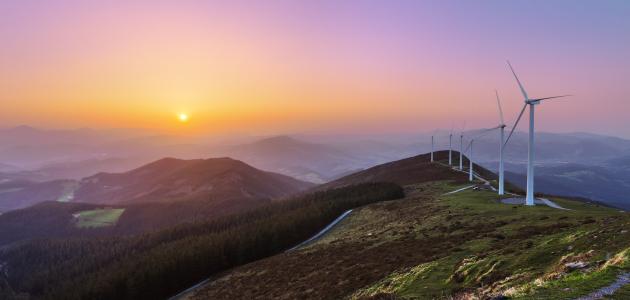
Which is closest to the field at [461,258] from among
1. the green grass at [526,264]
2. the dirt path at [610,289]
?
the green grass at [526,264]

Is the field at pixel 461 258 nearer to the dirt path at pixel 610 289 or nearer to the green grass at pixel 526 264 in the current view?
the green grass at pixel 526 264

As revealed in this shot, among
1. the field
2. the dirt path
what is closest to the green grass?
the field

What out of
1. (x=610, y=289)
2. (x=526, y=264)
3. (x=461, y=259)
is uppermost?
(x=610, y=289)

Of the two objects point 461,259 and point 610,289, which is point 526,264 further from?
point 610,289

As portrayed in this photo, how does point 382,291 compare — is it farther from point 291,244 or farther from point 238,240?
point 238,240

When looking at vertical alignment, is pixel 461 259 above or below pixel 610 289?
below

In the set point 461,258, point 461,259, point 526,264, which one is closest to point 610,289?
point 526,264
